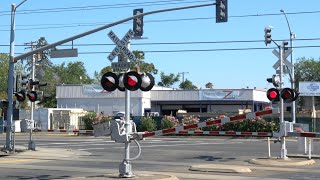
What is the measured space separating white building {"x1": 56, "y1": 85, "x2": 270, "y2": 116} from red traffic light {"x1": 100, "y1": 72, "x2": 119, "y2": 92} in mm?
51927

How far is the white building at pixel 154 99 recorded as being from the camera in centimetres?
6700

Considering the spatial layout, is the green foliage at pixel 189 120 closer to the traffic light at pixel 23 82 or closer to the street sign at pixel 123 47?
the traffic light at pixel 23 82

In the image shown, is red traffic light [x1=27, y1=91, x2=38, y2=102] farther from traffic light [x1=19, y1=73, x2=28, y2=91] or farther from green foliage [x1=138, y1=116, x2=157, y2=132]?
green foliage [x1=138, y1=116, x2=157, y2=132]

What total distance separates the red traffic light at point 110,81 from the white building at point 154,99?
2044 inches

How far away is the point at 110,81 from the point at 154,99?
56396 millimetres

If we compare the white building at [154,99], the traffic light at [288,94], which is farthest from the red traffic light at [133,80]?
the white building at [154,99]

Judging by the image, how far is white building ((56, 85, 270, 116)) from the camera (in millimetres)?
67000

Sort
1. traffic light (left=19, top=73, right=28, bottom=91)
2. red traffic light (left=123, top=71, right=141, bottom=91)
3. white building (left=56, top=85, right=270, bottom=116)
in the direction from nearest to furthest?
1. red traffic light (left=123, top=71, right=141, bottom=91)
2. traffic light (left=19, top=73, right=28, bottom=91)
3. white building (left=56, top=85, right=270, bottom=116)

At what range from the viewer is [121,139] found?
44.5 ft

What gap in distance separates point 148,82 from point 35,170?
5.77 metres

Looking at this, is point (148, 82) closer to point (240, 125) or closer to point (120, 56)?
point (120, 56)

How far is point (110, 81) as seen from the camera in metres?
13.8

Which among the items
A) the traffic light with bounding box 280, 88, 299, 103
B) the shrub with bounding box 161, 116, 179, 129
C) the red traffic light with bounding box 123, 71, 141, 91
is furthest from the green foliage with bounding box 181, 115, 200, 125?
the red traffic light with bounding box 123, 71, 141, 91

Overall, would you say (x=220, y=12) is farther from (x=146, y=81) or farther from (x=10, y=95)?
(x=10, y=95)
